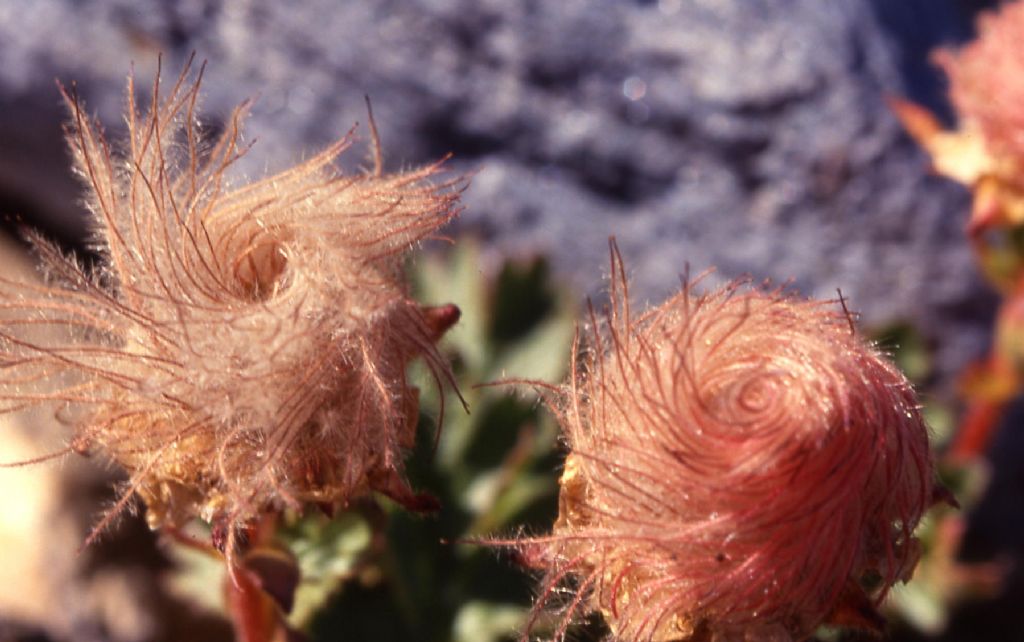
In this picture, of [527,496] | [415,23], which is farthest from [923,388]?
[415,23]

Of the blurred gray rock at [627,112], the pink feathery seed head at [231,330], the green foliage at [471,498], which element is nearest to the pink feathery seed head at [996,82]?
the blurred gray rock at [627,112]

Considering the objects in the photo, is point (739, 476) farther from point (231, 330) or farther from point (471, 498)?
point (471, 498)

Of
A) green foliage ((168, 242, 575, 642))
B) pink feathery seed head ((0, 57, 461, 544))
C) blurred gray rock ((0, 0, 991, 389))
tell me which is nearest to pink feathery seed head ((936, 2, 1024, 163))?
blurred gray rock ((0, 0, 991, 389))

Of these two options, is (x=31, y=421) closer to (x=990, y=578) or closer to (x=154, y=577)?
(x=154, y=577)

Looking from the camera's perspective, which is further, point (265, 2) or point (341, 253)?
point (265, 2)

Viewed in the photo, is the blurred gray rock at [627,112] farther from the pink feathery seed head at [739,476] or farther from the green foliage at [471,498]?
the pink feathery seed head at [739,476]

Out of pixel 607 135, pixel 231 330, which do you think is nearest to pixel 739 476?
pixel 231 330
